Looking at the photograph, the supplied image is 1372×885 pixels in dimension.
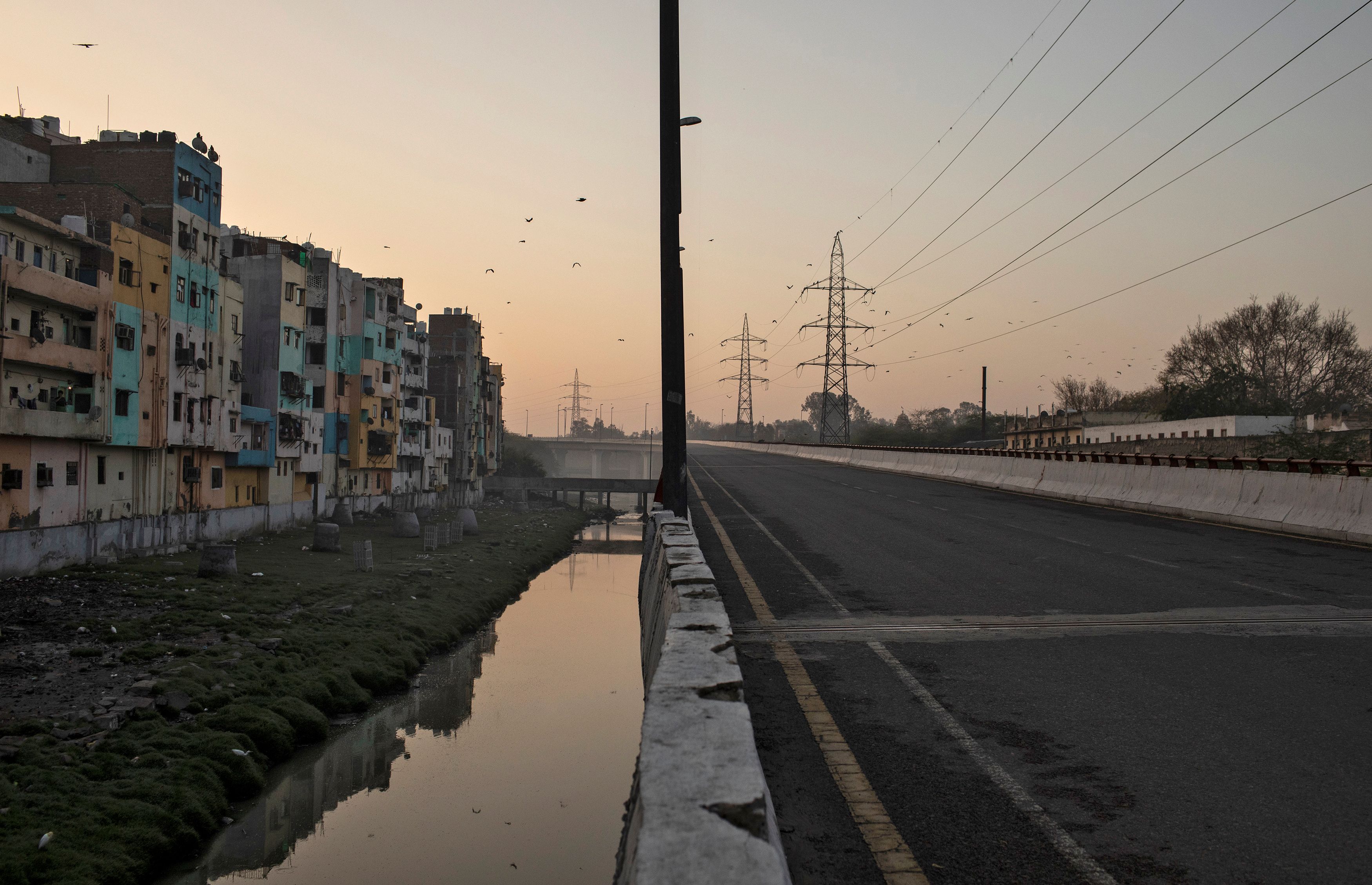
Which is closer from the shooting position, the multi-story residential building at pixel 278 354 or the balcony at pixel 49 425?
the balcony at pixel 49 425

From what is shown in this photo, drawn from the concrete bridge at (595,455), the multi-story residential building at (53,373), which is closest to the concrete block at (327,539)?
the multi-story residential building at (53,373)

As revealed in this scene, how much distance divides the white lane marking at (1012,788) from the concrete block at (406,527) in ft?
174

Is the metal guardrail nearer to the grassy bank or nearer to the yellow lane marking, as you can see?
the yellow lane marking

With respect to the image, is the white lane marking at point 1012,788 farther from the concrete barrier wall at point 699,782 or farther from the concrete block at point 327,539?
the concrete block at point 327,539

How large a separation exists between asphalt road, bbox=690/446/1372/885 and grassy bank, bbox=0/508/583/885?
32.4 ft

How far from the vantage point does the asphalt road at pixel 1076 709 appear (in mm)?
4148

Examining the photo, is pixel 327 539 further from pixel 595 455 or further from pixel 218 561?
pixel 595 455

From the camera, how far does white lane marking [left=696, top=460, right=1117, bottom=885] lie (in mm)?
3943

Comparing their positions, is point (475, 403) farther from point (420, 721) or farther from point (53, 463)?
point (420, 721)

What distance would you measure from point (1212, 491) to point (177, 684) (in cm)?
2235

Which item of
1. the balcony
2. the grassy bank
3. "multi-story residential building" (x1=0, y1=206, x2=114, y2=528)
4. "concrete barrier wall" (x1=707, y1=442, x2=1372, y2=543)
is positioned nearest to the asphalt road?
"concrete barrier wall" (x1=707, y1=442, x2=1372, y2=543)

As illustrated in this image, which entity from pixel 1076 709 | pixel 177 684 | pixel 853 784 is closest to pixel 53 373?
pixel 177 684

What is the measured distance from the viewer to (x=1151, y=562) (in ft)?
43.0

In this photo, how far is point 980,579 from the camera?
11758mm
